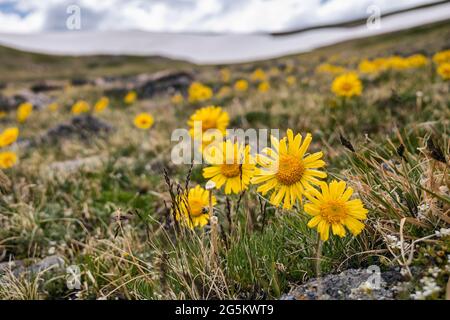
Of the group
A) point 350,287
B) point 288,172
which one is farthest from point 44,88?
point 350,287

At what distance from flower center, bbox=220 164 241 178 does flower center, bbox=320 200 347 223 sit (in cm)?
66

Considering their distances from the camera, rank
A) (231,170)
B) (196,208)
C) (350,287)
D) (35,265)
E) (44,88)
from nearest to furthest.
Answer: (350,287), (231,170), (196,208), (35,265), (44,88)

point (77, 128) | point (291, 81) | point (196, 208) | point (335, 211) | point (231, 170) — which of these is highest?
point (291, 81)

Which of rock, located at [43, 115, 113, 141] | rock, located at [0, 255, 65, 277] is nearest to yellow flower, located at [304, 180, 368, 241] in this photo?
rock, located at [0, 255, 65, 277]

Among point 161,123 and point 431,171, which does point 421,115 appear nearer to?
point 431,171

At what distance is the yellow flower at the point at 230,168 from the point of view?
2.45 metres

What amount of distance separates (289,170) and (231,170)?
44 cm

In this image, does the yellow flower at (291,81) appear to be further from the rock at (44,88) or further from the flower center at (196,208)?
the rock at (44,88)

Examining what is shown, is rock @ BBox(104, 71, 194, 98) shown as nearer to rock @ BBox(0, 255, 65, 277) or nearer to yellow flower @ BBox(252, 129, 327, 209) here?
rock @ BBox(0, 255, 65, 277)

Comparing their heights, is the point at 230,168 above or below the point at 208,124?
below

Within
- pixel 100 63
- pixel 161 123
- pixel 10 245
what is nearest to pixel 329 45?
pixel 100 63

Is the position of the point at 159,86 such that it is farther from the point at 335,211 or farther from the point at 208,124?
the point at 335,211

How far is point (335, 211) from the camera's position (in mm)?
2012
